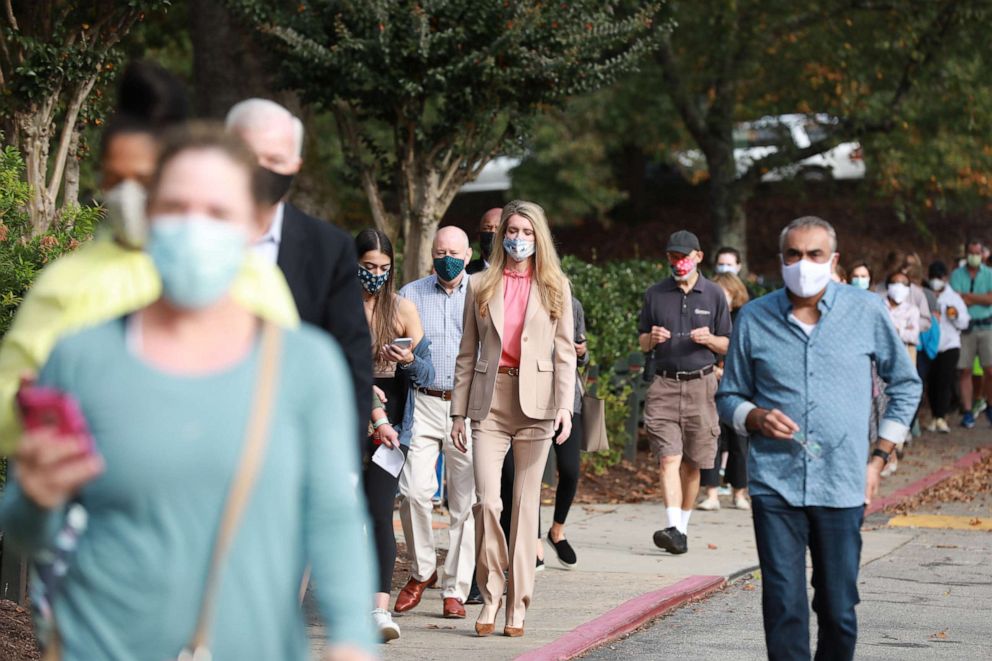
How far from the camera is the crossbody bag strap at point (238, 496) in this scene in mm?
2578

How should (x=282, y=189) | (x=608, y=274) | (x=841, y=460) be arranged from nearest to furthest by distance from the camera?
(x=282, y=189) → (x=841, y=460) → (x=608, y=274)

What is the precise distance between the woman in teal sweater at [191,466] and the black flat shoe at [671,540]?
7996mm

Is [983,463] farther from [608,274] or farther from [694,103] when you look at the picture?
[694,103]

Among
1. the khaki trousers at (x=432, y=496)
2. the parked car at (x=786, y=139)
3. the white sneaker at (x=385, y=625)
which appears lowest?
the white sneaker at (x=385, y=625)

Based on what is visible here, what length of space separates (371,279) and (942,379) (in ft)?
44.8

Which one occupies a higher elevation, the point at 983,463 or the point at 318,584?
the point at 318,584

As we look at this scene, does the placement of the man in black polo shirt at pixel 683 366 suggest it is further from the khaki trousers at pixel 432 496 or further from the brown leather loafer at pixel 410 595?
the brown leather loafer at pixel 410 595

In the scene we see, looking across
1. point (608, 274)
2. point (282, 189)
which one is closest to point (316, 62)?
point (608, 274)

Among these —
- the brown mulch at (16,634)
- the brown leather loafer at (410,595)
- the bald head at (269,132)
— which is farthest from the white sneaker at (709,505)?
the bald head at (269,132)

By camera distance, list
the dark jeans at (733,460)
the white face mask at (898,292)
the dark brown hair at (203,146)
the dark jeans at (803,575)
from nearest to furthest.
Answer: the dark brown hair at (203,146)
the dark jeans at (803,575)
the dark jeans at (733,460)
the white face mask at (898,292)

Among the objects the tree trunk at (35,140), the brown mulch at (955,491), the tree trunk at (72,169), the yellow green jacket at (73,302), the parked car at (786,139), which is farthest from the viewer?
the parked car at (786,139)

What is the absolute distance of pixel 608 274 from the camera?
54.4ft

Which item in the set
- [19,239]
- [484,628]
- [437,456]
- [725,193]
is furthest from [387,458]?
[725,193]

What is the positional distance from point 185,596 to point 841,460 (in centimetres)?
365
